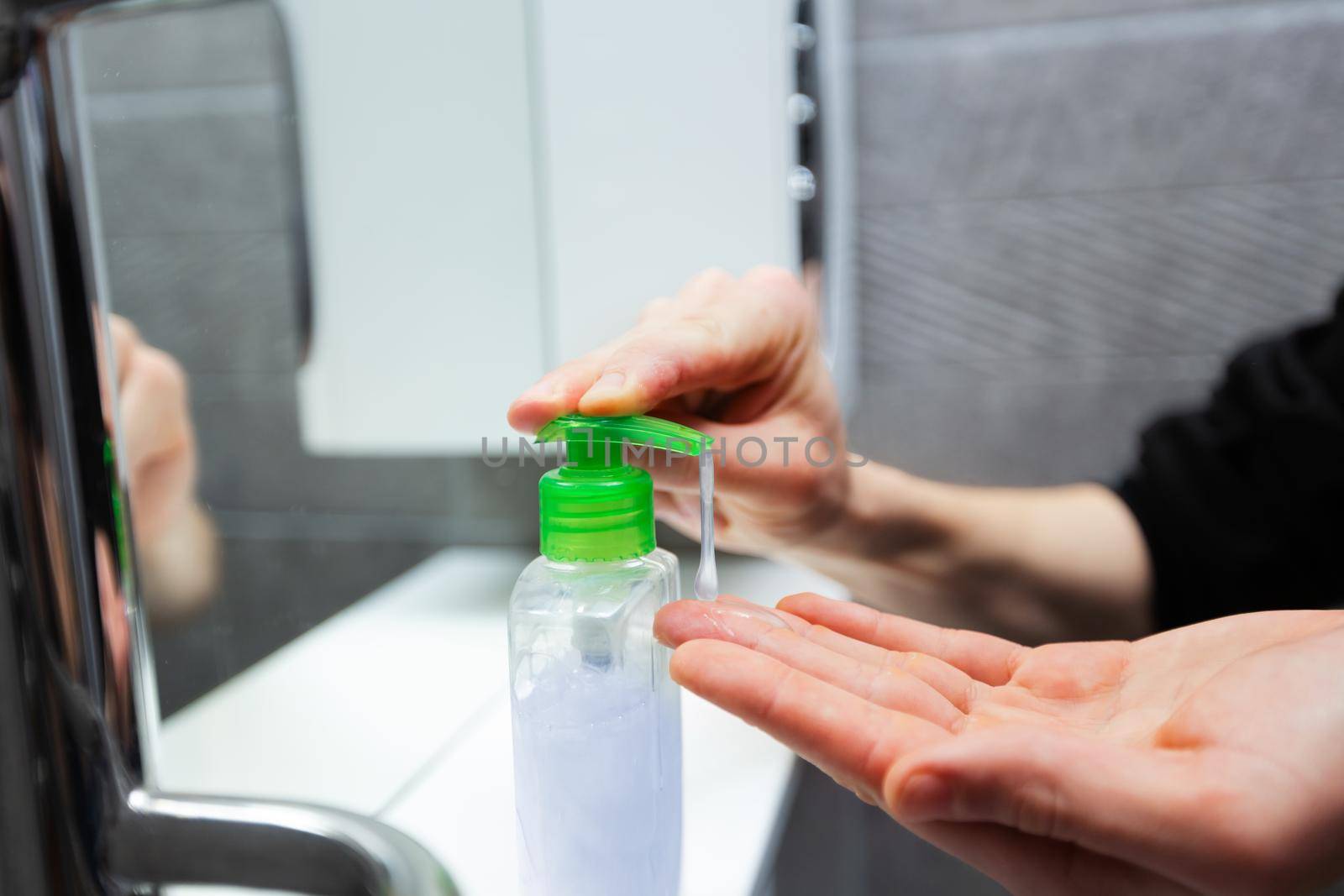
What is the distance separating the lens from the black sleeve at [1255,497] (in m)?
0.66

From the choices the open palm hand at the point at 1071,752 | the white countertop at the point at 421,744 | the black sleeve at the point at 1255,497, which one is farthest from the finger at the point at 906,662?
the black sleeve at the point at 1255,497

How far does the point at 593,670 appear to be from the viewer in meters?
0.30

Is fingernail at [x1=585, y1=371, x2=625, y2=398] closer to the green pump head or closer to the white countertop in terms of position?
the green pump head

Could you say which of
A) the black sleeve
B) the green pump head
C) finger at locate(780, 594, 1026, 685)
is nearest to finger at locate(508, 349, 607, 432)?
the green pump head

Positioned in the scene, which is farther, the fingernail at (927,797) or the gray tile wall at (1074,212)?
the gray tile wall at (1074,212)

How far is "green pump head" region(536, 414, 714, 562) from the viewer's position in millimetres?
281

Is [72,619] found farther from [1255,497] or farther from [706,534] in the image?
[1255,497]

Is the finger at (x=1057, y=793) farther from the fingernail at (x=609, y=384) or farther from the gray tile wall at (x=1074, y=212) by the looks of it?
the gray tile wall at (x=1074, y=212)

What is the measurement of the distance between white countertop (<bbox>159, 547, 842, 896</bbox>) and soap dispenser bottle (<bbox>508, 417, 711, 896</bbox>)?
48 millimetres

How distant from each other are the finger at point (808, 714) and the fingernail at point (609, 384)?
0.26ft

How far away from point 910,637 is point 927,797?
117 mm

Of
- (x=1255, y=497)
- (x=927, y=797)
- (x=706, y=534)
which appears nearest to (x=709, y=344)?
(x=706, y=534)

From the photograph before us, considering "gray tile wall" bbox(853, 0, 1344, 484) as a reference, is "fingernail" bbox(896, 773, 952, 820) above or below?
below

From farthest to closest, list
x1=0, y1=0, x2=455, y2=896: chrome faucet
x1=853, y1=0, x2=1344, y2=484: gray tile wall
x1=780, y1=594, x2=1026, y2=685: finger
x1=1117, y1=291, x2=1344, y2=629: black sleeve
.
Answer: x1=853, y1=0, x2=1344, y2=484: gray tile wall
x1=1117, y1=291, x2=1344, y2=629: black sleeve
x1=780, y1=594, x2=1026, y2=685: finger
x1=0, y1=0, x2=455, y2=896: chrome faucet
